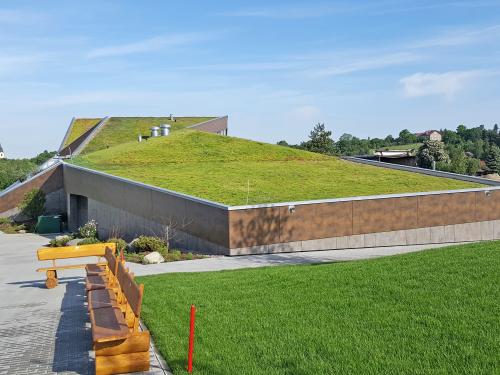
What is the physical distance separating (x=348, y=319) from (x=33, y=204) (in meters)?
33.2

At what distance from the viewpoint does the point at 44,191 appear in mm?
37250

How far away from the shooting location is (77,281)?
1373 cm

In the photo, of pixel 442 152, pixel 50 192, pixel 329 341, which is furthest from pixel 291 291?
pixel 442 152

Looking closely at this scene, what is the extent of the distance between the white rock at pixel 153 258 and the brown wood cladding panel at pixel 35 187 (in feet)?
75.9

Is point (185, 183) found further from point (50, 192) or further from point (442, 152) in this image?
point (442, 152)

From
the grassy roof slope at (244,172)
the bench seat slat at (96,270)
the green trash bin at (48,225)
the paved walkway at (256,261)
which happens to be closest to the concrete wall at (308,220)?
the paved walkway at (256,261)

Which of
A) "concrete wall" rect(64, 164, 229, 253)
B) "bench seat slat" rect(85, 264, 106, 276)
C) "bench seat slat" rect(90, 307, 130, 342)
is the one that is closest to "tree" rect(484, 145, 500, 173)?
"concrete wall" rect(64, 164, 229, 253)

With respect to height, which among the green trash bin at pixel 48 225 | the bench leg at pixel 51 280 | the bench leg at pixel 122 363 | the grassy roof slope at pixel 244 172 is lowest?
the green trash bin at pixel 48 225

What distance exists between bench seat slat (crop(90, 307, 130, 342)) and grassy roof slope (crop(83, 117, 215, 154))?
137ft

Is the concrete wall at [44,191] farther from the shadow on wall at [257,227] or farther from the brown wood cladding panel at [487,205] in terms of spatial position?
the brown wood cladding panel at [487,205]

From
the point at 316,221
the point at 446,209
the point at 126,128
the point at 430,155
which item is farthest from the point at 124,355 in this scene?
the point at 430,155

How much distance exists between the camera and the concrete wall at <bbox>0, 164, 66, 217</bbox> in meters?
37.0

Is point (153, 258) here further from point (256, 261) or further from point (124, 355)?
point (124, 355)

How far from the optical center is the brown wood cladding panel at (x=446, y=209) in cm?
2161
